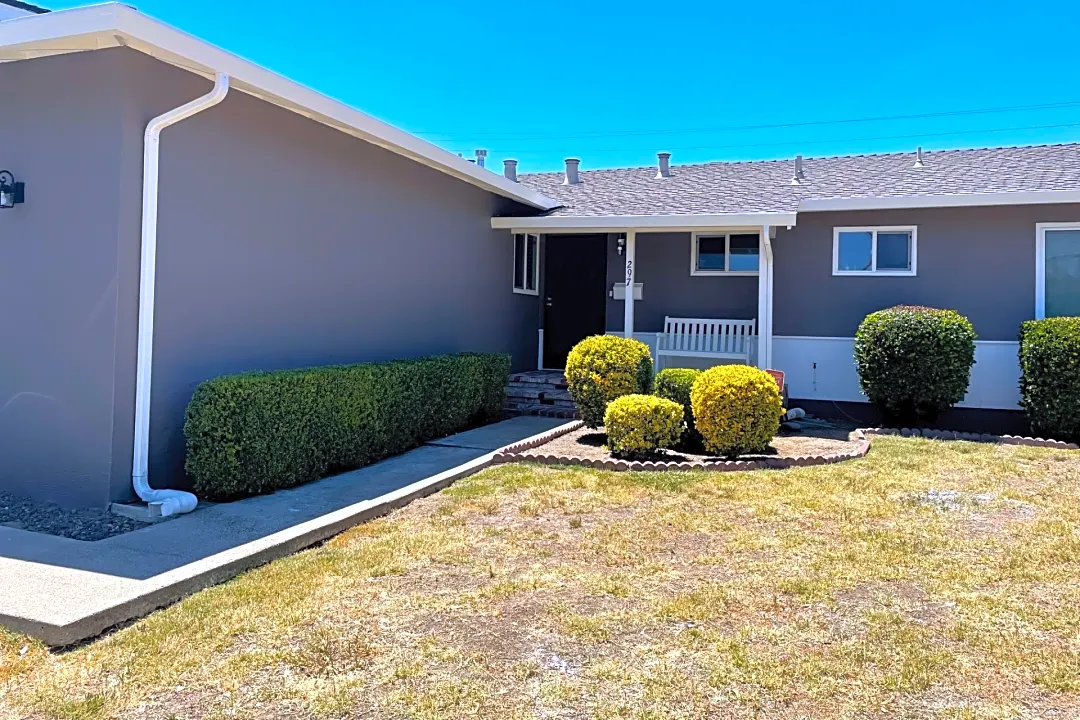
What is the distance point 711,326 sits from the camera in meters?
11.1

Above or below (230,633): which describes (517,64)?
above

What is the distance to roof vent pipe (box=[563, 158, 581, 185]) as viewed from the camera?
1418cm

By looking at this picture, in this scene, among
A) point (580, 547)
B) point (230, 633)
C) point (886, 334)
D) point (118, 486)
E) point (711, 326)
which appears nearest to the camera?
point (230, 633)

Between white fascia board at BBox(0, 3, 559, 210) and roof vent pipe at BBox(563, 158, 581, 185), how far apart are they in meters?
7.01

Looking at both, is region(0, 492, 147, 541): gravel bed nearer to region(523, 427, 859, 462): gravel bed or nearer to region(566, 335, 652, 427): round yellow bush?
region(523, 427, 859, 462): gravel bed

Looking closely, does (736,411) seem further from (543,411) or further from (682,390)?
(543,411)

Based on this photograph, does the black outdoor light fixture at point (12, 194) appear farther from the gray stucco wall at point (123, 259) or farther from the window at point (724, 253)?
the window at point (724, 253)

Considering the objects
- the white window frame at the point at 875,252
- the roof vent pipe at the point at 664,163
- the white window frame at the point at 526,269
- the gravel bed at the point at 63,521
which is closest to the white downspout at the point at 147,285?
the gravel bed at the point at 63,521

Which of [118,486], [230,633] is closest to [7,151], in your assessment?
[118,486]

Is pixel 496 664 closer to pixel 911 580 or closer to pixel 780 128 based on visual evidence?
pixel 911 580

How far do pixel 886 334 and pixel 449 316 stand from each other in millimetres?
5347

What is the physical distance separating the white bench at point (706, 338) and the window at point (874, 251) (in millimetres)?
1460

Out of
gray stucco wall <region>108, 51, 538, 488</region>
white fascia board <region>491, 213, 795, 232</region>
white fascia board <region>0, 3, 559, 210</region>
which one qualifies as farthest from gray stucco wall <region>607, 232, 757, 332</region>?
white fascia board <region>0, 3, 559, 210</region>

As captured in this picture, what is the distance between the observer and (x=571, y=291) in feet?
41.9
